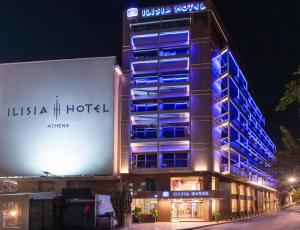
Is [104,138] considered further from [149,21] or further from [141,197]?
[149,21]

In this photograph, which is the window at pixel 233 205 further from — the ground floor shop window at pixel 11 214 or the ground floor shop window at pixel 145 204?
the ground floor shop window at pixel 11 214

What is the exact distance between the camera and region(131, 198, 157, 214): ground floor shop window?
238ft

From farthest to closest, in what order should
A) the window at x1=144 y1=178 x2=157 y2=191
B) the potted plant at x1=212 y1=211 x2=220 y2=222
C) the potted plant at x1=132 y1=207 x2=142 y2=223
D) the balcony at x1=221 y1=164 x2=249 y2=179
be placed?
the balcony at x1=221 y1=164 x2=249 y2=179, the window at x1=144 y1=178 x2=157 y2=191, the potted plant at x1=212 y1=211 x2=220 y2=222, the potted plant at x1=132 y1=207 x2=142 y2=223

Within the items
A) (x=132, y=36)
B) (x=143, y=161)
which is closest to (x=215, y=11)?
(x=132, y=36)

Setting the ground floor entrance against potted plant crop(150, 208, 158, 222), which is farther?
the ground floor entrance

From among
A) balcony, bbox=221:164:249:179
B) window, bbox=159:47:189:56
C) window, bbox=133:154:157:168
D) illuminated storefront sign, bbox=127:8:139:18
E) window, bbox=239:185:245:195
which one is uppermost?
illuminated storefront sign, bbox=127:8:139:18

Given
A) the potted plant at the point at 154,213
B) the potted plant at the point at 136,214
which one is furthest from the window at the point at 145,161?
the potted plant at the point at 136,214

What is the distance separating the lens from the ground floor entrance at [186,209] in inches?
2879

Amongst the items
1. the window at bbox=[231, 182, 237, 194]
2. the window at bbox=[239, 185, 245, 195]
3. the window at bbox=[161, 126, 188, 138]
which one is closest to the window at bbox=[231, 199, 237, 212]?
the window at bbox=[231, 182, 237, 194]

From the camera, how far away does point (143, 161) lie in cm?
7438

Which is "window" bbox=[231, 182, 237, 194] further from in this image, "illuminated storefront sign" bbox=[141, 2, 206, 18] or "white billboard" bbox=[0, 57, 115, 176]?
"illuminated storefront sign" bbox=[141, 2, 206, 18]

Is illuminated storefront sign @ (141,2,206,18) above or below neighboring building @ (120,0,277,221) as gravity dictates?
above

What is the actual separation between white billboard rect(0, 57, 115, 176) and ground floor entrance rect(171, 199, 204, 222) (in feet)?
33.4

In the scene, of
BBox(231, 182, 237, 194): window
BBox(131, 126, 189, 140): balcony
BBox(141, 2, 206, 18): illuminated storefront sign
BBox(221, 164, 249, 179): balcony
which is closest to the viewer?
BBox(131, 126, 189, 140): balcony
